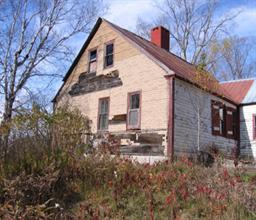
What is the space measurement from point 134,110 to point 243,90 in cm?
888

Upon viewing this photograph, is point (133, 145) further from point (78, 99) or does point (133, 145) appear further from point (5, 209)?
point (5, 209)

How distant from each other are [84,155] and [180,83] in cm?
823

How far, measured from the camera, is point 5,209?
5617mm

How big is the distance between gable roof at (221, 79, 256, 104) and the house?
0.21 ft

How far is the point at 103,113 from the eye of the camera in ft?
58.1

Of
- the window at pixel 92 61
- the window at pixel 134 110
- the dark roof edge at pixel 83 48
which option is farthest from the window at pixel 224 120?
the dark roof edge at pixel 83 48

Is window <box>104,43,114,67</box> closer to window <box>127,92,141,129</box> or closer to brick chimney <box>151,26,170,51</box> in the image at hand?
window <box>127,92,141,129</box>

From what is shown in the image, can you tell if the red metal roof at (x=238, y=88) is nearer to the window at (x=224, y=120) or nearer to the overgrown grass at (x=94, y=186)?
the window at (x=224, y=120)

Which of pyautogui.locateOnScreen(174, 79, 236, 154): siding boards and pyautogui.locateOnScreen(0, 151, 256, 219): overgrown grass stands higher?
pyautogui.locateOnScreen(174, 79, 236, 154): siding boards

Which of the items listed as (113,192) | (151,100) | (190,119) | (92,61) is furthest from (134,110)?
(113,192)

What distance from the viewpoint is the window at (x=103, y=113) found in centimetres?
1750

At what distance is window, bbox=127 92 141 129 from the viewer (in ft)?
52.2

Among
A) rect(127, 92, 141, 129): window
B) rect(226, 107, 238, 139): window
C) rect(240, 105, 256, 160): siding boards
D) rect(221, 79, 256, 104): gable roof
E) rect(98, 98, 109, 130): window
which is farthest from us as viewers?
rect(221, 79, 256, 104): gable roof

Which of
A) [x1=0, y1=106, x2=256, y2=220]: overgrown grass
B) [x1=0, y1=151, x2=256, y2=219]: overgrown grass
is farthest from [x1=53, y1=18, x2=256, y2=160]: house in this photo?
[x1=0, y1=151, x2=256, y2=219]: overgrown grass
